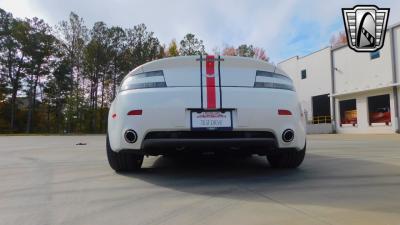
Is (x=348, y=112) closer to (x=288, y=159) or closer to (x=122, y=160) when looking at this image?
(x=288, y=159)

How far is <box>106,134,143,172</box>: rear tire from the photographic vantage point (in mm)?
3984

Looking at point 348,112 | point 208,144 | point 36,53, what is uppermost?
point 36,53

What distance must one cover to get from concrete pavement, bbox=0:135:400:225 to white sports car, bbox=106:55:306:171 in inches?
13.7

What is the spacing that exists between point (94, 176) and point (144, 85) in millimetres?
1192

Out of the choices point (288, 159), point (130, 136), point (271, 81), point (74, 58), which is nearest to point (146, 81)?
point (130, 136)

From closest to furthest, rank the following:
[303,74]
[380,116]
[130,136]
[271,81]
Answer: [130,136] < [271,81] < [380,116] < [303,74]

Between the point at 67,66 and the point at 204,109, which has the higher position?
the point at 67,66

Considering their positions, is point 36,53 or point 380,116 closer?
point 380,116

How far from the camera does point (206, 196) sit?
9.61 ft

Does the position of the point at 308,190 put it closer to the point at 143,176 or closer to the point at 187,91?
the point at 187,91

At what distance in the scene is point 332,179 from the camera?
11.9 feet

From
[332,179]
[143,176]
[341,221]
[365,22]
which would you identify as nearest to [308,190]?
[332,179]

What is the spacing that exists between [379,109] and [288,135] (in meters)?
26.7

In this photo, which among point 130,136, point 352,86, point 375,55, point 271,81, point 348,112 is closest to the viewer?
point 130,136
